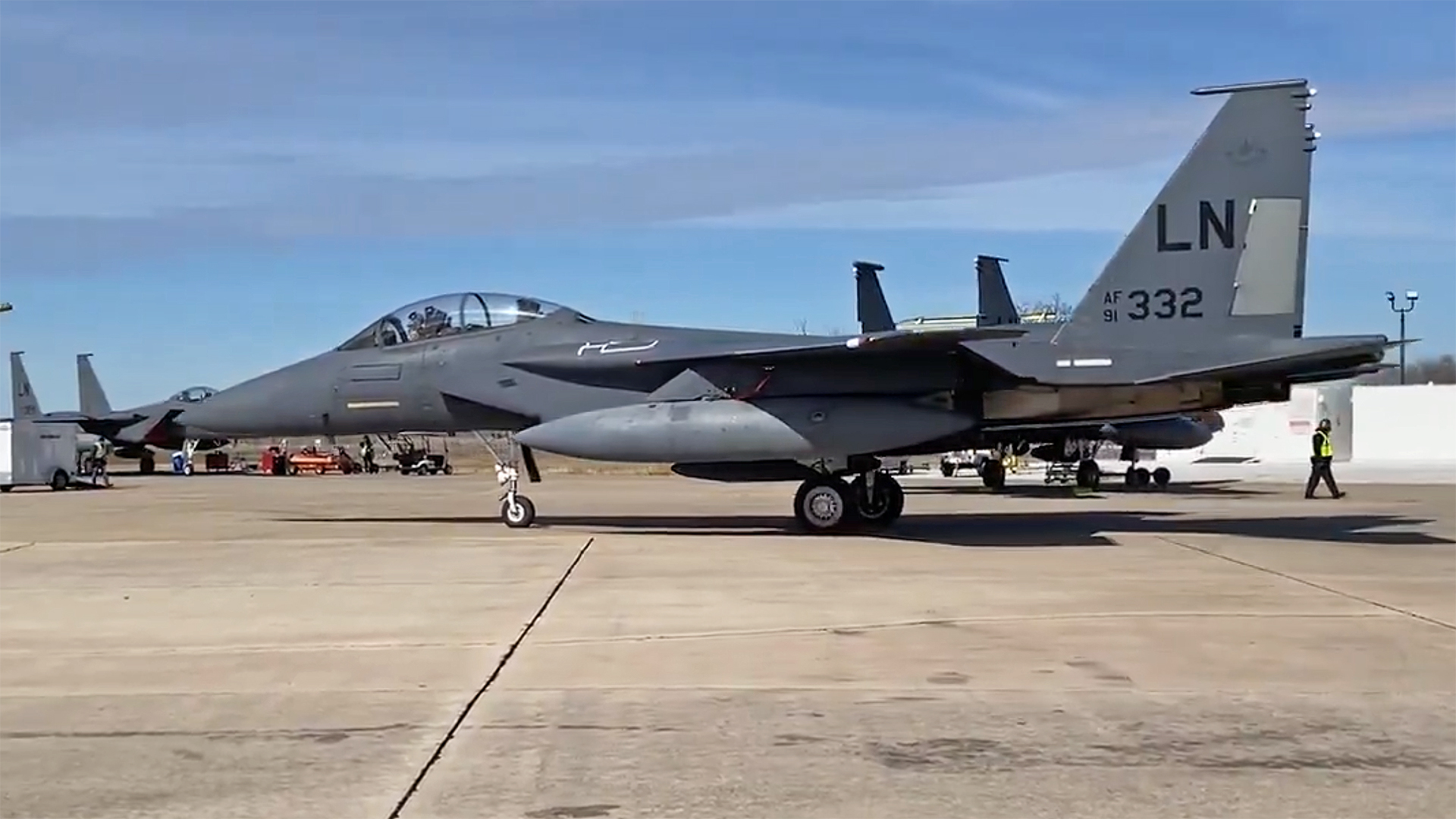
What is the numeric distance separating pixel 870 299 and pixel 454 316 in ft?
42.3

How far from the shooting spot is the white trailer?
97.5 feet

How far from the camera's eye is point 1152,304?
14086 millimetres

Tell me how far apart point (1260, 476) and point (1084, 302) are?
21005mm

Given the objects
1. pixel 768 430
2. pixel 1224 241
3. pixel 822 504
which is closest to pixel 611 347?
pixel 768 430

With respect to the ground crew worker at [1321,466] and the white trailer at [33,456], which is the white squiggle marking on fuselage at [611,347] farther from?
the white trailer at [33,456]

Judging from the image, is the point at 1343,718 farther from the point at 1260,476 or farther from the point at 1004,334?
the point at 1260,476

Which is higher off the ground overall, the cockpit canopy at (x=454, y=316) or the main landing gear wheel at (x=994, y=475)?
the cockpit canopy at (x=454, y=316)

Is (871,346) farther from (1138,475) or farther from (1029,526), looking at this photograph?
(1138,475)

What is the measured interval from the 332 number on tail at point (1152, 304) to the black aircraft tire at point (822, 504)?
3356 millimetres

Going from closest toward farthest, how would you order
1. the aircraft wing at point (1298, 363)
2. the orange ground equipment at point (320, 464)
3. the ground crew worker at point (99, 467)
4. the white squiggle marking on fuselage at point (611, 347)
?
the aircraft wing at point (1298, 363) → the white squiggle marking on fuselage at point (611, 347) → the ground crew worker at point (99, 467) → the orange ground equipment at point (320, 464)

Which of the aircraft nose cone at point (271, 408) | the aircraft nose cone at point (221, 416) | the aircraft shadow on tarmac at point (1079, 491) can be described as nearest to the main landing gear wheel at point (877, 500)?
the aircraft nose cone at point (271, 408)

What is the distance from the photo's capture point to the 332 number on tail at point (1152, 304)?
13977 mm

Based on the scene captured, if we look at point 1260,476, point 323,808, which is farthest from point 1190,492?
point 323,808

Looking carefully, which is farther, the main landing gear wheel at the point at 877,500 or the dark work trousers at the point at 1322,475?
the dark work trousers at the point at 1322,475
